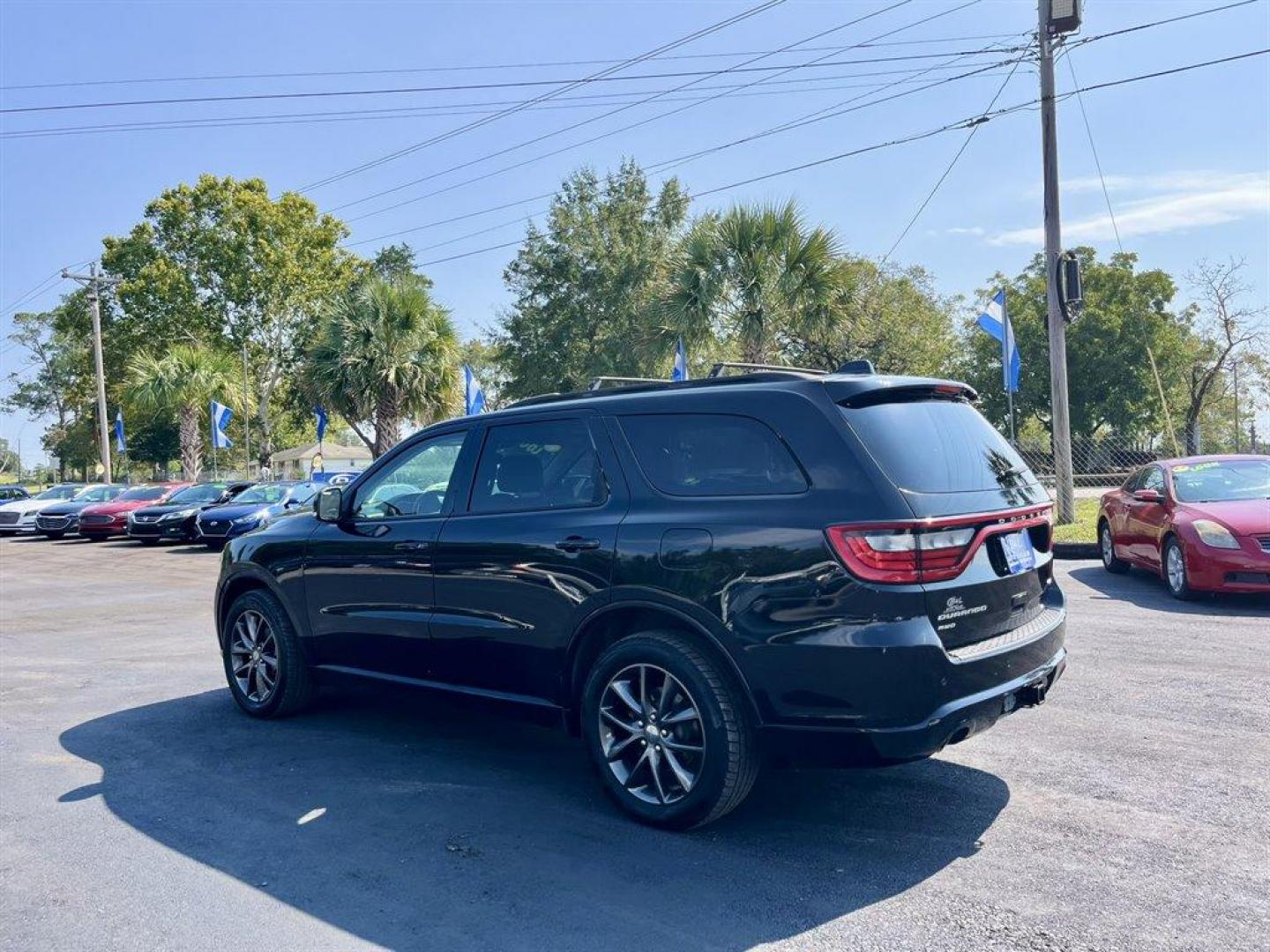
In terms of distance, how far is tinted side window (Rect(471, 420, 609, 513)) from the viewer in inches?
184

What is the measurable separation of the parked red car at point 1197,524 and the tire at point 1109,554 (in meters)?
0.01

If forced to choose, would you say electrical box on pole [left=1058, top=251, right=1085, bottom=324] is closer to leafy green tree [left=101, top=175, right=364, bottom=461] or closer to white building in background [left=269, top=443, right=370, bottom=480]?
leafy green tree [left=101, top=175, right=364, bottom=461]

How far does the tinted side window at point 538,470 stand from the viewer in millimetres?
4680

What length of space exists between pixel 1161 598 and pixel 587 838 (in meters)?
7.71

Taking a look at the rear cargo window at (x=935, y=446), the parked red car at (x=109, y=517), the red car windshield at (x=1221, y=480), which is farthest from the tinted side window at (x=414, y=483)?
the parked red car at (x=109, y=517)

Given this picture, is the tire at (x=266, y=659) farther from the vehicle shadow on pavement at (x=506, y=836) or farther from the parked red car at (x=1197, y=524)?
the parked red car at (x=1197, y=524)

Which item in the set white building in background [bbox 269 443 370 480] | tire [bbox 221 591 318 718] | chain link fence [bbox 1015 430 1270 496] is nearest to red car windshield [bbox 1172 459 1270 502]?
chain link fence [bbox 1015 430 1270 496]

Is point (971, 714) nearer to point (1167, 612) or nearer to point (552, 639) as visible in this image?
point (552, 639)

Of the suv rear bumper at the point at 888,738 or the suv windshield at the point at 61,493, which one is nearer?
the suv rear bumper at the point at 888,738

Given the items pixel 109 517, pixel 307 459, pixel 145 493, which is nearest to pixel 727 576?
pixel 109 517

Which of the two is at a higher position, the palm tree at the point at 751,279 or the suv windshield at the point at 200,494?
the palm tree at the point at 751,279

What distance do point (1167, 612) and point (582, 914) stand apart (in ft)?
24.0

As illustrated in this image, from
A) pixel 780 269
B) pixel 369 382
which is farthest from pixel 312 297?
pixel 780 269

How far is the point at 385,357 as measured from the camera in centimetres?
2648
